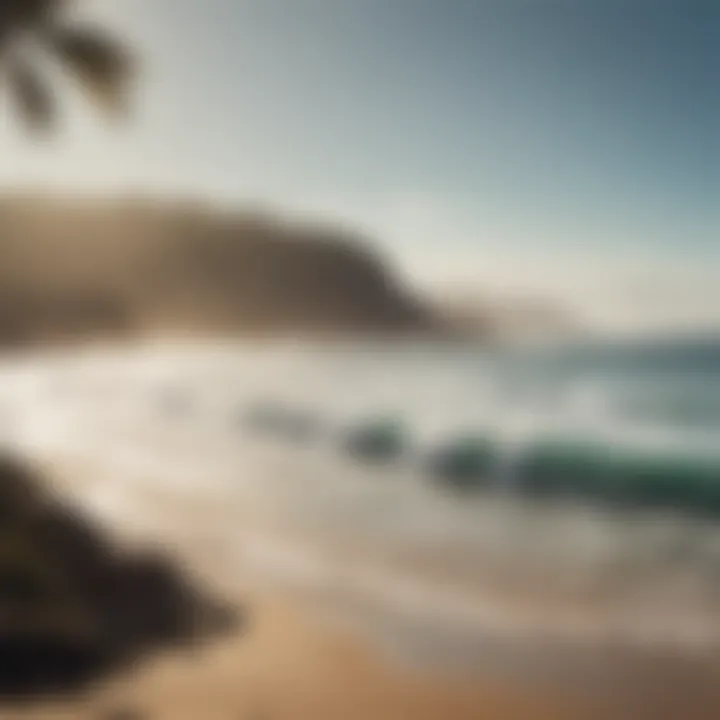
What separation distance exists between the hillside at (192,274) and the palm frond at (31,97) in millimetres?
94

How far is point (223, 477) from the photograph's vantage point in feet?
3.73

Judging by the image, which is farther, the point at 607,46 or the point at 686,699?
the point at 607,46

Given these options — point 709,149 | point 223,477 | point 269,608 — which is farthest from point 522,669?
point 709,149

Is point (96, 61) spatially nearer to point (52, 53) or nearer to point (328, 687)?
point (52, 53)

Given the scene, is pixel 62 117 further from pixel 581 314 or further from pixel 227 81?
pixel 581 314

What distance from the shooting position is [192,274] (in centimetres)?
117

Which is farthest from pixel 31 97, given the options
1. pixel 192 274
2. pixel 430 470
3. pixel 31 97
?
pixel 430 470

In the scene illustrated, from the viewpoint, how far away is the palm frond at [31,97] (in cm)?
115

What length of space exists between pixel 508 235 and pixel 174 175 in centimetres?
41

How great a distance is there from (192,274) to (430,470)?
368 mm

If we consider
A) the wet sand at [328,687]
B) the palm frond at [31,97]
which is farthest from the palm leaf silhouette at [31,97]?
the wet sand at [328,687]

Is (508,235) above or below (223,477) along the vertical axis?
above

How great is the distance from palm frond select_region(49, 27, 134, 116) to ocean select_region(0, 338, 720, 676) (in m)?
0.30

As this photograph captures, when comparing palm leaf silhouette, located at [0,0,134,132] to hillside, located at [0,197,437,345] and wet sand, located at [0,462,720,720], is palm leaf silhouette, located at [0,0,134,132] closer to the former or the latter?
hillside, located at [0,197,437,345]
